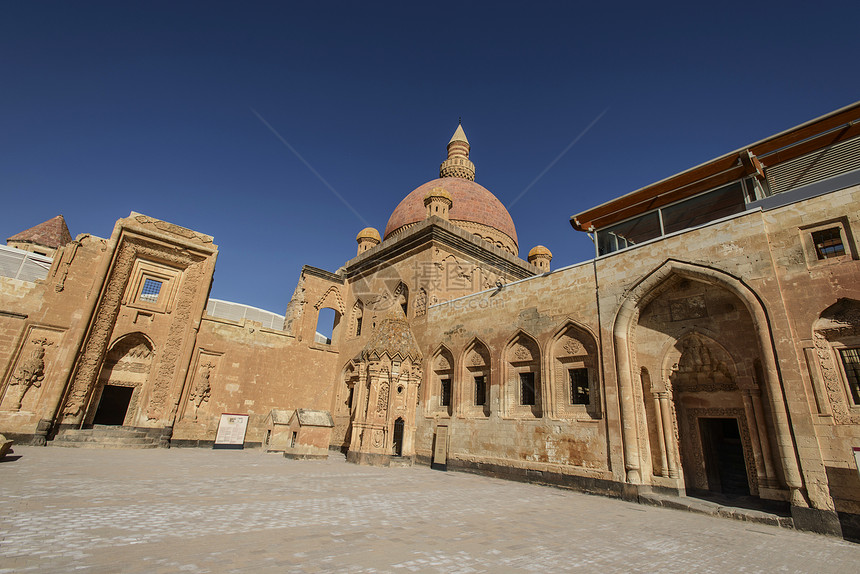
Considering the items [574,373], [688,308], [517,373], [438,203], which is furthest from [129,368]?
[688,308]

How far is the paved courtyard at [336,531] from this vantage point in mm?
3545

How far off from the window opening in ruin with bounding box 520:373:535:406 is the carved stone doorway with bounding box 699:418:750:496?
14.5 feet

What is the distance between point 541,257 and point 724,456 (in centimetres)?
1473

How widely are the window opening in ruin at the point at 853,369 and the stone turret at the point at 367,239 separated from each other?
18976mm

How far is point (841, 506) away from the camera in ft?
22.3

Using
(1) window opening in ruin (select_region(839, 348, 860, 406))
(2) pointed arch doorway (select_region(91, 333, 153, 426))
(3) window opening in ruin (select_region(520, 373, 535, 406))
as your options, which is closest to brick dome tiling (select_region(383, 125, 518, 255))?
(3) window opening in ruin (select_region(520, 373, 535, 406))

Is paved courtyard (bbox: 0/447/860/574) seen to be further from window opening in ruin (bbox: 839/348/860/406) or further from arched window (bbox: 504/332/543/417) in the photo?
arched window (bbox: 504/332/543/417)

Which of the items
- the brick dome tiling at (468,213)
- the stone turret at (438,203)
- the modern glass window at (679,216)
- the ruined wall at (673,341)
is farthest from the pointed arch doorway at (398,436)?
the brick dome tiling at (468,213)

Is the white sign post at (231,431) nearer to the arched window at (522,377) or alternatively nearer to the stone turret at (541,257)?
the arched window at (522,377)

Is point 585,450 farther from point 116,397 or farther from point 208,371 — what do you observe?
point 116,397

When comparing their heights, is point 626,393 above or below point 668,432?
above

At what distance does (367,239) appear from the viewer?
74.7 feet

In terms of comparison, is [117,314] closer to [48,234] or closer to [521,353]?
[48,234]

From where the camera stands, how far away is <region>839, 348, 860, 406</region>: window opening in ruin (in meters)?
7.16
